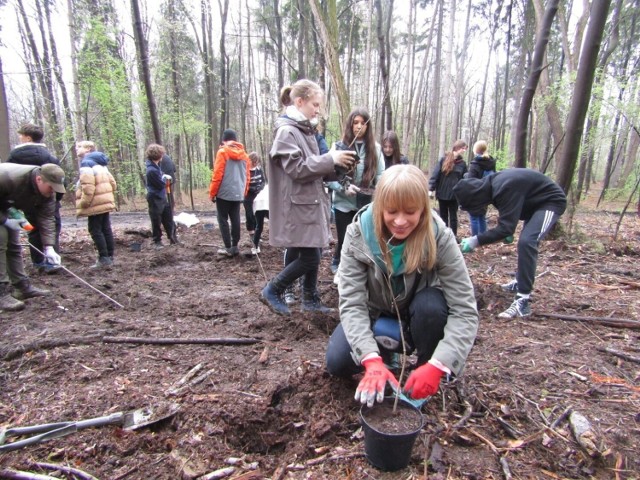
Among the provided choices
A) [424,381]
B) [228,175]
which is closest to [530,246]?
[424,381]

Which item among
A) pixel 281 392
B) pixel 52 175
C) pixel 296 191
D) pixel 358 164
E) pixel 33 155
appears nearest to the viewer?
pixel 281 392

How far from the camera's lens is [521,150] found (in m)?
6.27

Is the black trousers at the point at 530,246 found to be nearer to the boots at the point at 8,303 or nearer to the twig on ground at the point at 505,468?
the twig on ground at the point at 505,468

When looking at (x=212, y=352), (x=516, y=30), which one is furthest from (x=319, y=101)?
(x=516, y=30)

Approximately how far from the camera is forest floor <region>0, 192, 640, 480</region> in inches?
67.1

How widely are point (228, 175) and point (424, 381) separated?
4638 mm

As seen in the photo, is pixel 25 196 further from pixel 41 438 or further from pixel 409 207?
pixel 409 207

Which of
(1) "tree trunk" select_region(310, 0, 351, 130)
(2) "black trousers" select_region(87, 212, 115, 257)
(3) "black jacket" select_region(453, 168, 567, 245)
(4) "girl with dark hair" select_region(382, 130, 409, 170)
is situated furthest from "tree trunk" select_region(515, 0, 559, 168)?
(2) "black trousers" select_region(87, 212, 115, 257)

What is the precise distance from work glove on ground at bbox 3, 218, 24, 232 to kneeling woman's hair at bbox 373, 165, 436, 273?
3941 mm

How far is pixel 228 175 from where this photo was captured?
558 centimetres

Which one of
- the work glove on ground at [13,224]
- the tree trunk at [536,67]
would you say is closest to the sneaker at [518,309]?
the tree trunk at [536,67]

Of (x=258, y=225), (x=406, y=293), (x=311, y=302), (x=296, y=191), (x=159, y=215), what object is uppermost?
(x=296, y=191)

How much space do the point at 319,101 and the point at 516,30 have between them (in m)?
20.2

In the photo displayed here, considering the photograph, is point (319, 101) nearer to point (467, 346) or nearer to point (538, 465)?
point (467, 346)
